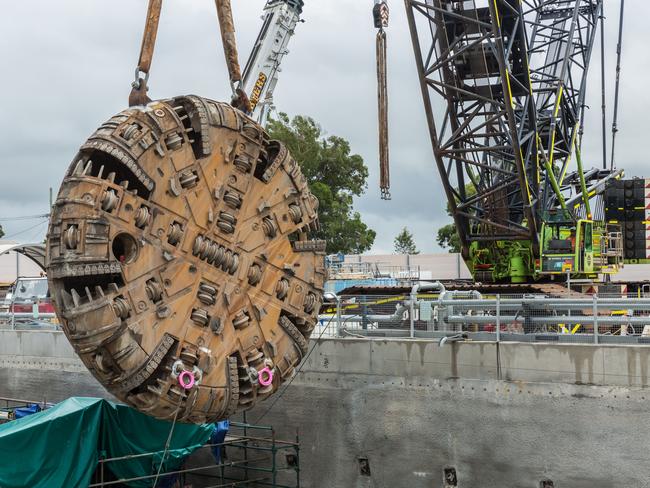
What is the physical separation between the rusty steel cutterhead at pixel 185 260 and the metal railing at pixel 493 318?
9.85 feet

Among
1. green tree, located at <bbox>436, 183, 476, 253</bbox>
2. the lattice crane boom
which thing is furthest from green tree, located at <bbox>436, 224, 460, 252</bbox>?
the lattice crane boom

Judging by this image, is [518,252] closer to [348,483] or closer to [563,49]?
[563,49]

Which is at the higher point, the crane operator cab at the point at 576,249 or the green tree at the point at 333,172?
the green tree at the point at 333,172

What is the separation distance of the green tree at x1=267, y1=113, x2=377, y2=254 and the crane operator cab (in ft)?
103

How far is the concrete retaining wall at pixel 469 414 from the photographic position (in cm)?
1134

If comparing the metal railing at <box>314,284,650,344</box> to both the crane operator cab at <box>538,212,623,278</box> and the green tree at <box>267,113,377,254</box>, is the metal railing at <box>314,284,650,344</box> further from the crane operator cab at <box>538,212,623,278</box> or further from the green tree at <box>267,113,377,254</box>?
the green tree at <box>267,113,377,254</box>

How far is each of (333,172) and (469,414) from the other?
4580 cm

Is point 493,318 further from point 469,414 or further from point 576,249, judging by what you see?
point 576,249

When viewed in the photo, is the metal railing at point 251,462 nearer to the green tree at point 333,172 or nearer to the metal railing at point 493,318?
the metal railing at point 493,318

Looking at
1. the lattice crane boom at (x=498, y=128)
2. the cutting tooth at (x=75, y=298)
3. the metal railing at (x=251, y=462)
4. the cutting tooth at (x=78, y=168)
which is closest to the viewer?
the cutting tooth at (x=75, y=298)

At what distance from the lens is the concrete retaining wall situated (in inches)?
446

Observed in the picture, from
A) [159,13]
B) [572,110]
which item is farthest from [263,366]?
[572,110]

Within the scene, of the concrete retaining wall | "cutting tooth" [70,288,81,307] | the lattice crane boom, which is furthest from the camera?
the lattice crane boom

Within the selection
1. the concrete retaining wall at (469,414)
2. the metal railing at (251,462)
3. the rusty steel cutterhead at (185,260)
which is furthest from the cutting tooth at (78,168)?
the concrete retaining wall at (469,414)
